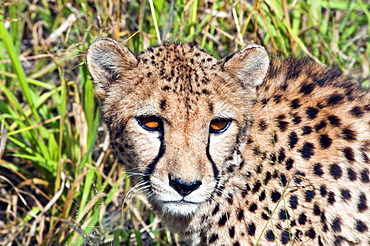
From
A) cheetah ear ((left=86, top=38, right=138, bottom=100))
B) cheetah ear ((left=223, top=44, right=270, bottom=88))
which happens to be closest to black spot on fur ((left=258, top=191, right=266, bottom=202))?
cheetah ear ((left=223, top=44, right=270, bottom=88))

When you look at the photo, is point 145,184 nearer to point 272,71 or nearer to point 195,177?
point 195,177

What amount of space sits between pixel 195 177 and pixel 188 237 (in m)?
0.62

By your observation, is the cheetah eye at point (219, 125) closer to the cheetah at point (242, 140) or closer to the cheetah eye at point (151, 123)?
the cheetah at point (242, 140)

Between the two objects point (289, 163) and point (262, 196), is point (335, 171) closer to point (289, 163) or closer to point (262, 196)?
point (289, 163)

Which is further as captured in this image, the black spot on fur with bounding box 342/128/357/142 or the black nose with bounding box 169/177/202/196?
the black spot on fur with bounding box 342/128/357/142

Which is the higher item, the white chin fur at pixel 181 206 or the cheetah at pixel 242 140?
the cheetah at pixel 242 140

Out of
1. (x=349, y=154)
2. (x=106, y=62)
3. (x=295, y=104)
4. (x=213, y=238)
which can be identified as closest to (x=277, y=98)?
(x=295, y=104)

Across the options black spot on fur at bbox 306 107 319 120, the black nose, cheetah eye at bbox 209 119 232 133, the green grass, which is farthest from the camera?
the green grass

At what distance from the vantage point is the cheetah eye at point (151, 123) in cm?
240

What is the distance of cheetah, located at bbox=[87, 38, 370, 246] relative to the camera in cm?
238

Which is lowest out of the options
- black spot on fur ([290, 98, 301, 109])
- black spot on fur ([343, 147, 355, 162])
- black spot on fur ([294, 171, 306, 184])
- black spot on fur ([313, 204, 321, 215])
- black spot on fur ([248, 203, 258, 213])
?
black spot on fur ([248, 203, 258, 213])

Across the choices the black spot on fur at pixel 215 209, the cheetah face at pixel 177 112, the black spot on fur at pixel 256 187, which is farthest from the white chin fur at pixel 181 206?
the black spot on fur at pixel 256 187

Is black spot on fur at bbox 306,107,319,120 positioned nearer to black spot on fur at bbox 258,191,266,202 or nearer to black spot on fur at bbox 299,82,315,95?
black spot on fur at bbox 299,82,315,95

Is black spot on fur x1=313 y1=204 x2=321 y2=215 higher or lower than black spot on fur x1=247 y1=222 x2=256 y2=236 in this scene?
higher
